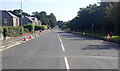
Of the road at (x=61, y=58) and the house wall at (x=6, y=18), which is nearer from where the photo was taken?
the road at (x=61, y=58)

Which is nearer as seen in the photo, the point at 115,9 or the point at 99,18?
the point at 115,9

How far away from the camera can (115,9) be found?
22.4m

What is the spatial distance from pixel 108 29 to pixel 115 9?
2094 cm

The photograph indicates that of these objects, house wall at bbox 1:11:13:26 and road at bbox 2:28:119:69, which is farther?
house wall at bbox 1:11:13:26

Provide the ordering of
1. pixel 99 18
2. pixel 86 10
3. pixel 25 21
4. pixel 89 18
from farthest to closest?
1. pixel 25 21
2. pixel 86 10
3. pixel 89 18
4. pixel 99 18

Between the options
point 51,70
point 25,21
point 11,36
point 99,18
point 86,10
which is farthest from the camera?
point 25,21

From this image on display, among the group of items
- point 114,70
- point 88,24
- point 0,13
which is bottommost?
point 114,70

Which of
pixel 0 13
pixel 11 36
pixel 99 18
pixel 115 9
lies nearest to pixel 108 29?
pixel 99 18

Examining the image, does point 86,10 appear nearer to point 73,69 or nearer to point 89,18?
point 89,18

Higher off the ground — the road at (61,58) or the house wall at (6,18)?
the house wall at (6,18)

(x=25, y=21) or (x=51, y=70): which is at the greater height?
(x=25, y=21)

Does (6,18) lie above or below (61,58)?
above

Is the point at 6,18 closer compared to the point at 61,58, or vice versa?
the point at 61,58

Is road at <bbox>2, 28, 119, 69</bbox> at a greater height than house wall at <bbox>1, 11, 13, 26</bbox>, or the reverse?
house wall at <bbox>1, 11, 13, 26</bbox>
